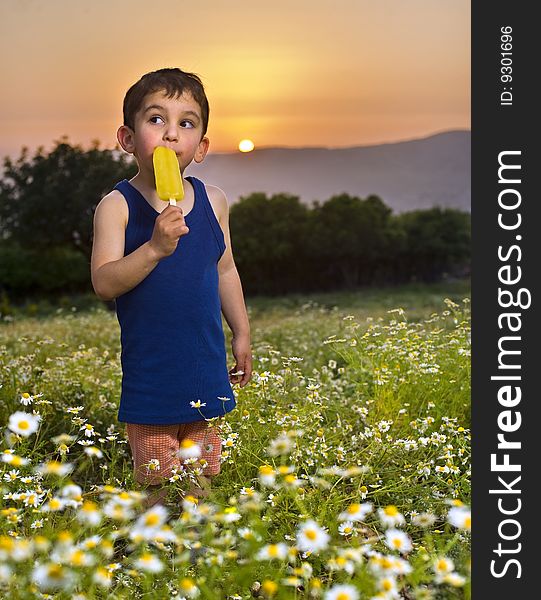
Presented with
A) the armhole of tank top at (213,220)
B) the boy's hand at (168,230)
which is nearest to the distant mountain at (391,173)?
the armhole of tank top at (213,220)

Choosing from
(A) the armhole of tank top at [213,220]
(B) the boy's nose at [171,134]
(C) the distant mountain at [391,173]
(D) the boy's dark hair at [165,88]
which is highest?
(C) the distant mountain at [391,173]

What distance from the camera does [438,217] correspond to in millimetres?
25875

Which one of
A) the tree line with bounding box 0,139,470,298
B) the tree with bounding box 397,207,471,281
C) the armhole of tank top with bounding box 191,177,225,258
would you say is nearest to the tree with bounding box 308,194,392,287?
the tree line with bounding box 0,139,470,298

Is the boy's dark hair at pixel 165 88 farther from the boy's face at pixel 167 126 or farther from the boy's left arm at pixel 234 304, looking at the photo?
the boy's left arm at pixel 234 304

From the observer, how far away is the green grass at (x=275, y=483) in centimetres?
227

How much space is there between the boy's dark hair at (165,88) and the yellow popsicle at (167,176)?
292mm

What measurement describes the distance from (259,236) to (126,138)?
20.5 metres

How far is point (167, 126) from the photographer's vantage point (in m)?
3.33

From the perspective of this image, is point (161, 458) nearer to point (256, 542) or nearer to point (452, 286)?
point (256, 542)

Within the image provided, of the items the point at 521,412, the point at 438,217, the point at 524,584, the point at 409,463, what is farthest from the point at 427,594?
the point at 438,217

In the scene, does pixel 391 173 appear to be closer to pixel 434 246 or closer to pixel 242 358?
pixel 434 246

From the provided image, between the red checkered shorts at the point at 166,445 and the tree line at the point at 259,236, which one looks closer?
the red checkered shorts at the point at 166,445

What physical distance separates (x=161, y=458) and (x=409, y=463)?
1179mm

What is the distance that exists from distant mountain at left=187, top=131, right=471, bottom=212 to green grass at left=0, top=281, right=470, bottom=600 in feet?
64.2
